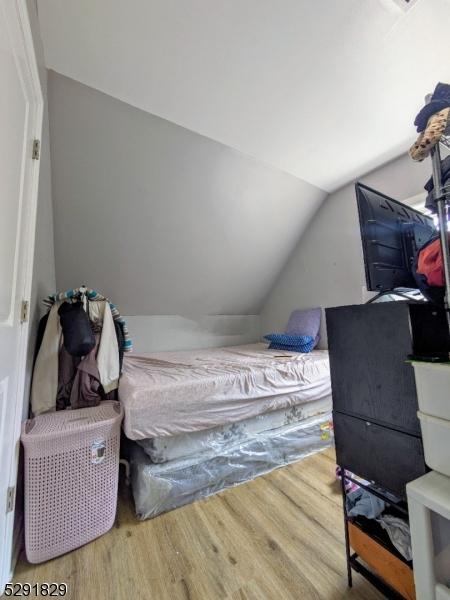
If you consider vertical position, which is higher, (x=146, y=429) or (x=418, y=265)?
(x=418, y=265)

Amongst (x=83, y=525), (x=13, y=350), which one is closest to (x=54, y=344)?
(x=13, y=350)

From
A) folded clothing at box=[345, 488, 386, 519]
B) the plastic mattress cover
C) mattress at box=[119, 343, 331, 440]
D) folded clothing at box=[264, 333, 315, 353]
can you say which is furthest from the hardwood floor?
folded clothing at box=[264, 333, 315, 353]

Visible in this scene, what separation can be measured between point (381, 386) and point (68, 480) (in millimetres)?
1318

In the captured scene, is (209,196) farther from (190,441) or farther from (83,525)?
(83,525)

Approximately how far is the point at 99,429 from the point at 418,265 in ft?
4.82

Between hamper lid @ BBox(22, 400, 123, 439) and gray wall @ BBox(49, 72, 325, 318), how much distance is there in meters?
1.50

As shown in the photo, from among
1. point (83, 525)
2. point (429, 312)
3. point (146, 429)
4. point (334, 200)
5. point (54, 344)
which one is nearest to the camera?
point (429, 312)

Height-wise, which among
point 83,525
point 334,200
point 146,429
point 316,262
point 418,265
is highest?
point 334,200

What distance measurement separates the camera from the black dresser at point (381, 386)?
2.50ft

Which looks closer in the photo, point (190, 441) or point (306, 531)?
point (306, 531)

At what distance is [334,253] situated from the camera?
110 inches

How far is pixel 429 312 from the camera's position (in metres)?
0.81

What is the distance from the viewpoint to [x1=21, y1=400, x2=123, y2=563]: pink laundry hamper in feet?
3.40

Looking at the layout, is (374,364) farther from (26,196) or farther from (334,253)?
(334,253)
